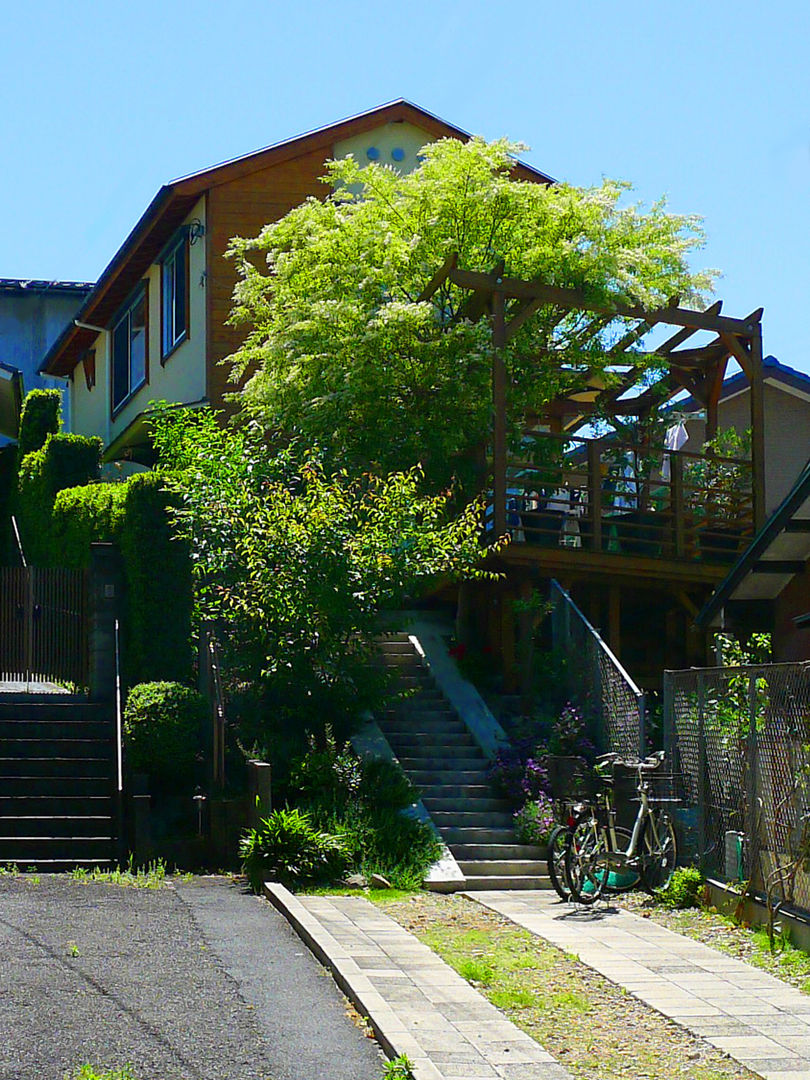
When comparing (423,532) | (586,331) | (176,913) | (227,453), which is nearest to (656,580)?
(586,331)

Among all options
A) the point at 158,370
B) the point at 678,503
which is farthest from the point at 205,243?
the point at 678,503

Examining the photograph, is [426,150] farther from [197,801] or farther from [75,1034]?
[75,1034]

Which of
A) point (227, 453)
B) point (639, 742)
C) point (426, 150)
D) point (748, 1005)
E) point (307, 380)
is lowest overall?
point (748, 1005)

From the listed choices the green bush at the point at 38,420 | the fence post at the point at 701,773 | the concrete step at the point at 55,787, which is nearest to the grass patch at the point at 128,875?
the concrete step at the point at 55,787

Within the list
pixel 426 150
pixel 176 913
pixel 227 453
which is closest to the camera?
pixel 176 913

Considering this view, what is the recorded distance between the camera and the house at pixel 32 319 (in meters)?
40.0

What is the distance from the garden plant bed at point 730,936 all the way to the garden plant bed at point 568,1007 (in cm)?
123

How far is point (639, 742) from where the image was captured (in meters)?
14.7

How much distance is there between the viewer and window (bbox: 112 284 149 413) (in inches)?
1118

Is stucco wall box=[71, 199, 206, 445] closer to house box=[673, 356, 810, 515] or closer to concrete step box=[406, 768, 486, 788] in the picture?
house box=[673, 356, 810, 515]

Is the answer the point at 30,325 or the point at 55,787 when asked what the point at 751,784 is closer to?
the point at 55,787

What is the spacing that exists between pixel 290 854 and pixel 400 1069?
6.18 metres

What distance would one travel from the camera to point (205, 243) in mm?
23828

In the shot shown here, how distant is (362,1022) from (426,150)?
15.4m
